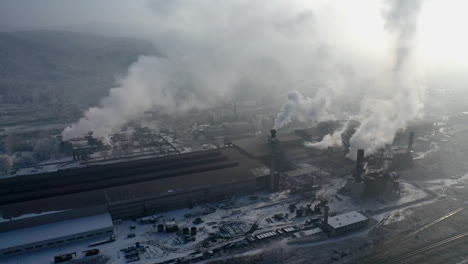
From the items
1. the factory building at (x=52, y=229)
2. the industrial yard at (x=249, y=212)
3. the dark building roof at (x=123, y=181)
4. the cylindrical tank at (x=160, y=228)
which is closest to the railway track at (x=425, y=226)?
the industrial yard at (x=249, y=212)

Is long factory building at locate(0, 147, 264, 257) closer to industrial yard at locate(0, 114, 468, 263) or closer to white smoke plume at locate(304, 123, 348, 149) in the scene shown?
industrial yard at locate(0, 114, 468, 263)

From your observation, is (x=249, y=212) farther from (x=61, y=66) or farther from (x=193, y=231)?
(x=61, y=66)

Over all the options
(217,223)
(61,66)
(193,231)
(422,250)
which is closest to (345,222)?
(422,250)

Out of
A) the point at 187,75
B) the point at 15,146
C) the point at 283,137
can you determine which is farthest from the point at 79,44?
the point at 283,137

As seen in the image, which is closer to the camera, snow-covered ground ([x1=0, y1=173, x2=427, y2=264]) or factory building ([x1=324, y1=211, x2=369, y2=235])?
snow-covered ground ([x1=0, y1=173, x2=427, y2=264])

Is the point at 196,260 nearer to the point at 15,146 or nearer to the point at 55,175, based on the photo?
the point at 55,175

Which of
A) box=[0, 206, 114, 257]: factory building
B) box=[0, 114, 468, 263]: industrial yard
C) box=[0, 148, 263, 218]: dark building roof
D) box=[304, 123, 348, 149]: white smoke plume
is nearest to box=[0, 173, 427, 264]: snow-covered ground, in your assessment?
box=[0, 114, 468, 263]: industrial yard

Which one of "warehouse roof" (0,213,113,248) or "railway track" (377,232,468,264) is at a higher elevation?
"warehouse roof" (0,213,113,248)
